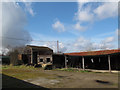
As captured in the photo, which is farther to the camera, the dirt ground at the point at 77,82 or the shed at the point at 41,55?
the shed at the point at 41,55

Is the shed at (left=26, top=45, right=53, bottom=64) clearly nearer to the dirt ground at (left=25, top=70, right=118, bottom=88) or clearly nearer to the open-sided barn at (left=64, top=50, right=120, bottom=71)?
the open-sided barn at (left=64, top=50, right=120, bottom=71)

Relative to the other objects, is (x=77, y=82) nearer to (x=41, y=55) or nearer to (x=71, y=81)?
(x=71, y=81)

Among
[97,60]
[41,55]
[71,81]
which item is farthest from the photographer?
[41,55]

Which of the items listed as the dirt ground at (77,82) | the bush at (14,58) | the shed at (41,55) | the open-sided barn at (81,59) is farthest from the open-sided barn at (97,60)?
the bush at (14,58)

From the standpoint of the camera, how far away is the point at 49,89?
22.8 feet

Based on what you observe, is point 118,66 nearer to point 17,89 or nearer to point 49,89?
point 49,89

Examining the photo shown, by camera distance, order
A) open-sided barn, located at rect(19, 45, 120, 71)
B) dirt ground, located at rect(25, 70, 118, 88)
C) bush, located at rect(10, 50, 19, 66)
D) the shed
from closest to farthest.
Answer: dirt ground, located at rect(25, 70, 118, 88) < open-sided barn, located at rect(19, 45, 120, 71) < the shed < bush, located at rect(10, 50, 19, 66)

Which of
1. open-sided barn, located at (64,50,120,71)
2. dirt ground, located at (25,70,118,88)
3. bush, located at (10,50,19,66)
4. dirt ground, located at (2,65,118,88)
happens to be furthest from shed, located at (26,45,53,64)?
dirt ground, located at (25,70,118,88)

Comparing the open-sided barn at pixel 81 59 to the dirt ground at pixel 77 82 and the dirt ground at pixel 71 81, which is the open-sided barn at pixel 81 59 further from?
the dirt ground at pixel 77 82

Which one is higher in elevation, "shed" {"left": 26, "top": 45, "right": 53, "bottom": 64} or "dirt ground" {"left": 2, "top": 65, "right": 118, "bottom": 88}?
"shed" {"left": 26, "top": 45, "right": 53, "bottom": 64}

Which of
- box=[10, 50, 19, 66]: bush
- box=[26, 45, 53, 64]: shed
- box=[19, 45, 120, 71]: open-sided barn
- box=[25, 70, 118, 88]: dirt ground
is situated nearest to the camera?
box=[25, 70, 118, 88]: dirt ground

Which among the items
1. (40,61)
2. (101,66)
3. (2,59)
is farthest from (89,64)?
(2,59)

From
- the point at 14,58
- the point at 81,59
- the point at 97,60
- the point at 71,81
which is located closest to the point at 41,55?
the point at 14,58

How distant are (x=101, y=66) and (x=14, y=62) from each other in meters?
22.5
